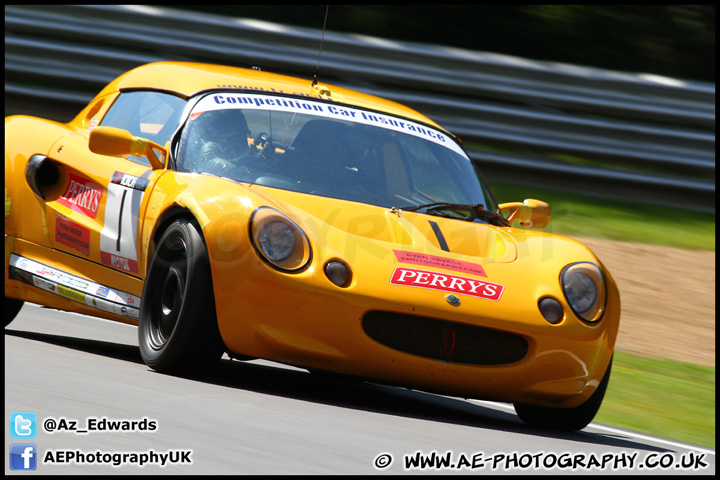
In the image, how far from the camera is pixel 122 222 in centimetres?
534

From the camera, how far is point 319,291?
14.5 ft

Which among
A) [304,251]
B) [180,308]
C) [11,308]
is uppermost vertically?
[304,251]

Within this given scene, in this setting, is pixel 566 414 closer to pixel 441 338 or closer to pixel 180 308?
pixel 441 338

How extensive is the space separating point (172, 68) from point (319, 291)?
224cm

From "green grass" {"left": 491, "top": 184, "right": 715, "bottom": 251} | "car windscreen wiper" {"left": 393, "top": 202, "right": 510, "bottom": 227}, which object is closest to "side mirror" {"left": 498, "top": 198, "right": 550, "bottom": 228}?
"car windscreen wiper" {"left": 393, "top": 202, "right": 510, "bottom": 227}

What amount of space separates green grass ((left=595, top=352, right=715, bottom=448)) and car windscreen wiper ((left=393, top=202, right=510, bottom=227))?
1.08 metres

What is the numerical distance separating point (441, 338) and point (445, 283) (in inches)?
8.6

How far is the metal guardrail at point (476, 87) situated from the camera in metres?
10.6

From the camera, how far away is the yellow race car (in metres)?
4.47

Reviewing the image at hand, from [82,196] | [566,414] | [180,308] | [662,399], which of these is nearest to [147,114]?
[82,196]

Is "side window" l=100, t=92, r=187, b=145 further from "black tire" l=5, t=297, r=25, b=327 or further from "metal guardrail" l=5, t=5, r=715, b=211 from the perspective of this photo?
"metal guardrail" l=5, t=5, r=715, b=211

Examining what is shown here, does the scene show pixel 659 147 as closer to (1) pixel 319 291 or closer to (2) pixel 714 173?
(2) pixel 714 173

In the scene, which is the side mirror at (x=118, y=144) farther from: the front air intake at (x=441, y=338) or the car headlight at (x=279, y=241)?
the front air intake at (x=441, y=338)

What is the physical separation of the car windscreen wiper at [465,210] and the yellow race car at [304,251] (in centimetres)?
1
